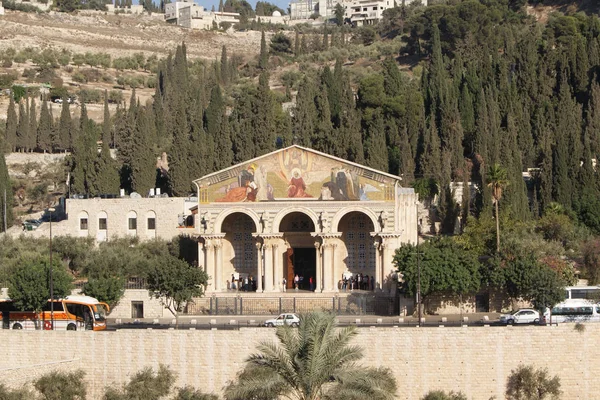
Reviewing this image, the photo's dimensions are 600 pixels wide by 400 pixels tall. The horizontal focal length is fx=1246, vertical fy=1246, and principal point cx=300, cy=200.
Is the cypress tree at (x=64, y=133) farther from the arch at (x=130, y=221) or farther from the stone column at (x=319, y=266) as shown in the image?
the stone column at (x=319, y=266)

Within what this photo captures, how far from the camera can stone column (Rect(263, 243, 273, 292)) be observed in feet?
197

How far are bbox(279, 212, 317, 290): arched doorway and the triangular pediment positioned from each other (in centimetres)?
237

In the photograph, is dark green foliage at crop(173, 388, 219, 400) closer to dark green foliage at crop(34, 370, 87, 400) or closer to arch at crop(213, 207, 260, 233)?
dark green foliage at crop(34, 370, 87, 400)

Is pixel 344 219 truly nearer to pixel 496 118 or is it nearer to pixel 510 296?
pixel 510 296

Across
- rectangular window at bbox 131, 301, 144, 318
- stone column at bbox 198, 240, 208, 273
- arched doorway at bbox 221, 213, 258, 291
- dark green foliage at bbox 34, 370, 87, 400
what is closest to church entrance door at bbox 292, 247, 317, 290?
arched doorway at bbox 221, 213, 258, 291

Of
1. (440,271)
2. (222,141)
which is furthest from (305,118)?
(440,271)

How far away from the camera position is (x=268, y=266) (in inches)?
2366

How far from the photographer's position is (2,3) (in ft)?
537

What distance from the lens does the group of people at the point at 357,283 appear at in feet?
197

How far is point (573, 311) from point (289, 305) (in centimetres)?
1340

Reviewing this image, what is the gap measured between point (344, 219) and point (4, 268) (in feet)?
54.1

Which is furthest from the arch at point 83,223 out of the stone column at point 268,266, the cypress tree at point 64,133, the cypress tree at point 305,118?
the cypress tree at point 64,133

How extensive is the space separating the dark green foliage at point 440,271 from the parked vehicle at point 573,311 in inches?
169

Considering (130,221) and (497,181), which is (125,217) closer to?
Answer: (130,221)
